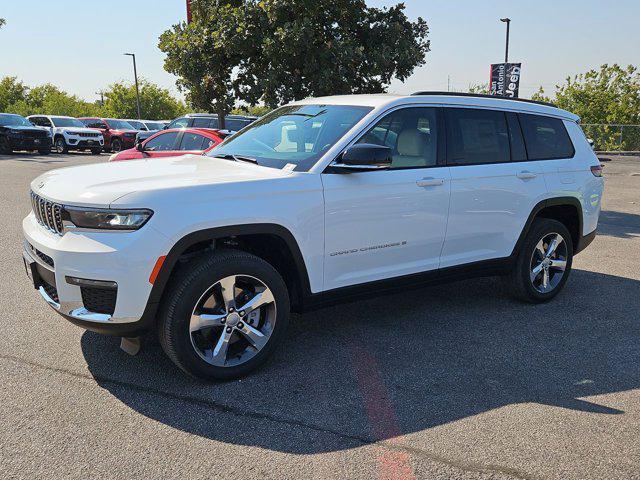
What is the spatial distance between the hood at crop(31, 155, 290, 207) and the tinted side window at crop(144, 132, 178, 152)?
758cm

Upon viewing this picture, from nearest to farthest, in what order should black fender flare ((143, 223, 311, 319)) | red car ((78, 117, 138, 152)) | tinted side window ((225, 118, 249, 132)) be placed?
black fender flare ((143, 223, 311, 319)) < tinted side window ((225, 118, 249, 132)) < red car ((78, 117, 138, 152))

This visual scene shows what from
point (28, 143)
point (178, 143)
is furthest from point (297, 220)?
point (28, 143)

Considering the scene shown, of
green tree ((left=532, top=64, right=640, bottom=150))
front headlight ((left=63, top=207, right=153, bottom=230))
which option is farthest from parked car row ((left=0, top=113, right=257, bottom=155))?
green tree ((left=532, top=64, right=640, bottom=150))

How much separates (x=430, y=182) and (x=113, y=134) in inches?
1076

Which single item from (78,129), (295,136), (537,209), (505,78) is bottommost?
(78,129)

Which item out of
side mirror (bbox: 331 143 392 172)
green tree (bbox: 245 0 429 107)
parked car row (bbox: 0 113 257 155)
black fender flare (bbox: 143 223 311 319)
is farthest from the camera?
parked car row (bbox: 0 113 257 155)

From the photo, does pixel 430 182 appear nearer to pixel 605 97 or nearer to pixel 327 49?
pixel 327 49

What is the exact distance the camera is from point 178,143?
38.4ft

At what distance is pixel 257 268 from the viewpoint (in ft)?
12.0

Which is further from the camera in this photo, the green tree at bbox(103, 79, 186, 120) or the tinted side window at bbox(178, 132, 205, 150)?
the green tree at bbox(103, 79, 186, 120)

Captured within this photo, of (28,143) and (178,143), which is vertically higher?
(178,143)

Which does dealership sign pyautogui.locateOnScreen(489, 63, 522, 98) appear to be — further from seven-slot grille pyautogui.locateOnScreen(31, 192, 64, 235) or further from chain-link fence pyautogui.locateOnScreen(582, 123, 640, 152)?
seven-slot grille pyautogui.locateOnScreen(31, 192, 64, 235)

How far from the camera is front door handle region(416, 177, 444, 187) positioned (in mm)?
4312

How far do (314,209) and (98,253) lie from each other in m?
1.35
